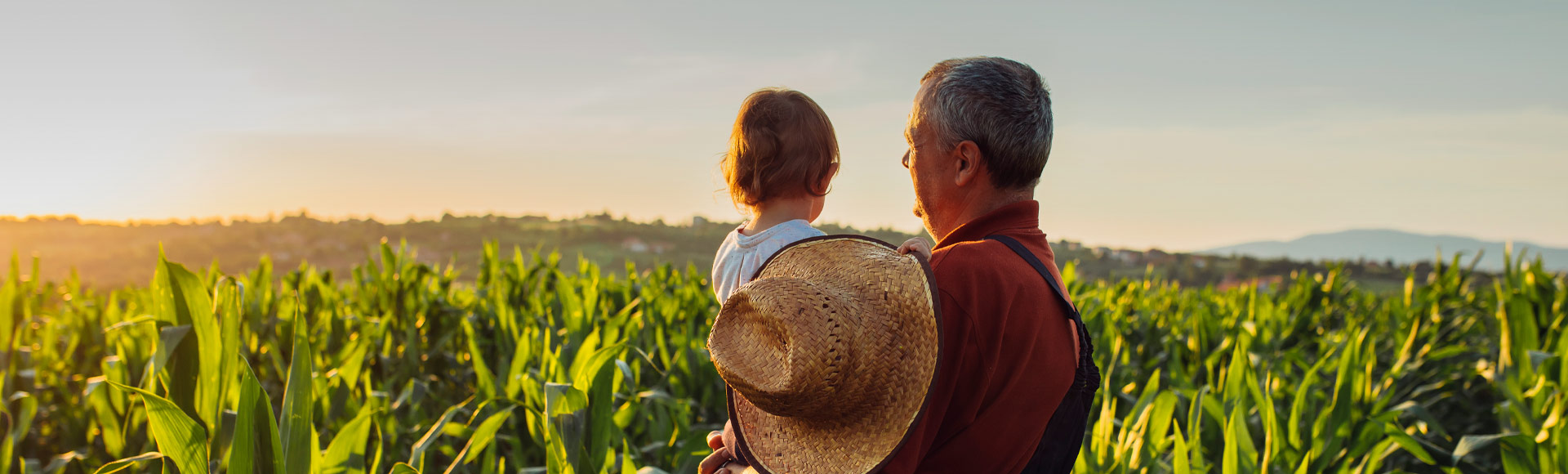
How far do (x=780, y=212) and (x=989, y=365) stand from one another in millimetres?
1067

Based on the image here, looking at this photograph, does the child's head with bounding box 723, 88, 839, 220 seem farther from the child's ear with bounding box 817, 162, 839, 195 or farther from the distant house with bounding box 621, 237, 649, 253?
the distant house with bounding box 621, 237, 649, 253

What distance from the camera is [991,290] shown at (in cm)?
110

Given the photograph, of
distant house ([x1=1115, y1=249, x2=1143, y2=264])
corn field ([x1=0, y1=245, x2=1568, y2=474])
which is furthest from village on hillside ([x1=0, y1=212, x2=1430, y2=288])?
corn field ([x1=0, y1=245, x2=1568, y2=474])

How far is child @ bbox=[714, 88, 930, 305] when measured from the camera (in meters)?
2.08

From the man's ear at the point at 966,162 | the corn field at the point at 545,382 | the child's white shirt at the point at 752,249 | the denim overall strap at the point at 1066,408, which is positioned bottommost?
the corn field at the point at 545,382

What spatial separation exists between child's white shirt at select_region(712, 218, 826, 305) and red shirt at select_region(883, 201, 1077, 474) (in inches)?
31.6

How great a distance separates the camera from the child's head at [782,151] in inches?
82.0

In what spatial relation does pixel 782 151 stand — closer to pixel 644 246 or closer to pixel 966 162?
pixel 966 162

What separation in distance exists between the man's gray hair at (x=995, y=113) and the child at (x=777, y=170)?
0.83 meters

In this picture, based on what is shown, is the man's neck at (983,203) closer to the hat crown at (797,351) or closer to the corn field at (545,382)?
the hat crown at (797,351)

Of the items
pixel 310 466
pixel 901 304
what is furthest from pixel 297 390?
pixel 901 304

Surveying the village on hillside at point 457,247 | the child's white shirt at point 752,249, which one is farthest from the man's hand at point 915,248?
the village on hillside at point 457,247

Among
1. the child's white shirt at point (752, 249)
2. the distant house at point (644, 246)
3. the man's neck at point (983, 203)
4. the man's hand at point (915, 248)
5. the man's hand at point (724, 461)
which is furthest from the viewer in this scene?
the distant house at point (644, 246)

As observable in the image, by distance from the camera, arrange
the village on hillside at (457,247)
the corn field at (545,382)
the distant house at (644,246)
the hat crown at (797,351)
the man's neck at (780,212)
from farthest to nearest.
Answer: the distant house at (644,246), the village on hillside at (457,247), the man's neck at (780,212), the corn field at (545,382), the hat crown at (797,351)
